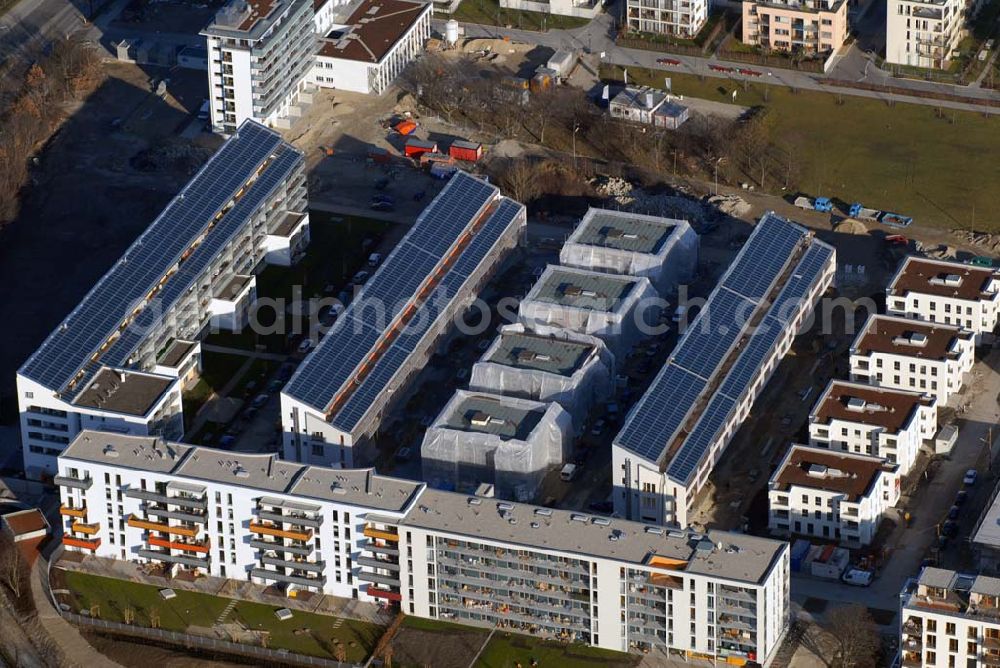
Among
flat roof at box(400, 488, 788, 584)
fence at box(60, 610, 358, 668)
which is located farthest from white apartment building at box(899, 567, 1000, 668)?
fence at box(60, 610, 358, 668)

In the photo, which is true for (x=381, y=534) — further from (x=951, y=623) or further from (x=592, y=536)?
(x=951, y=623)

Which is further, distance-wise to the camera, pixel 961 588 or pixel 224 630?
pixel 224 630

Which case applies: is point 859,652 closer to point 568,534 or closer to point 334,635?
point 568,534

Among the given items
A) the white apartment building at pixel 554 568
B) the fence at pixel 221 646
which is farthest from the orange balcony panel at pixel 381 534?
the fence at pixel 221 646

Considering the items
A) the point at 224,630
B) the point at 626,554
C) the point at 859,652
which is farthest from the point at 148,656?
the point at 859,652

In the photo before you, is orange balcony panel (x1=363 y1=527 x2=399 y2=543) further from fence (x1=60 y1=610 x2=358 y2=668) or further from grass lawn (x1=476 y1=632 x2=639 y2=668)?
grass lawn (x1=476 y1=632 x2=639 y2=668)
